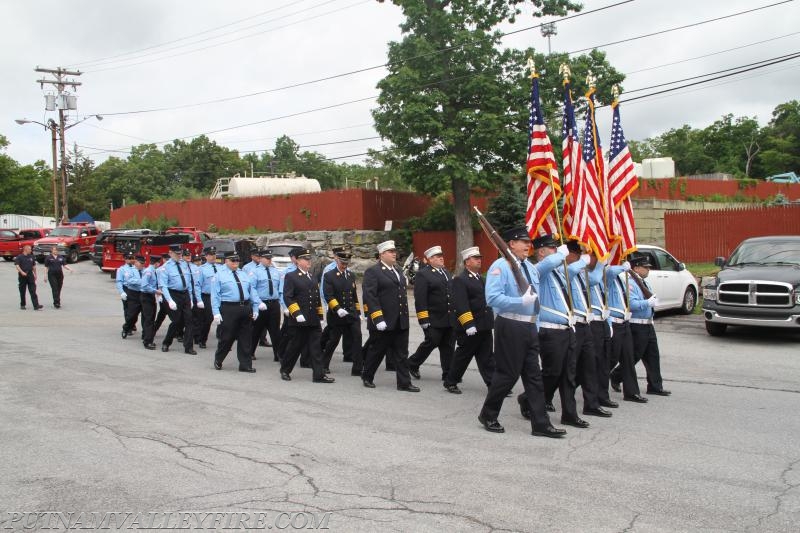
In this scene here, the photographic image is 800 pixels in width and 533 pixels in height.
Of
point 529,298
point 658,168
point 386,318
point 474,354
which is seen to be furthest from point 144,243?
point 658,168

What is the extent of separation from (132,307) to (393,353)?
23.3 ft

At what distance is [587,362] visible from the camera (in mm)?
7781

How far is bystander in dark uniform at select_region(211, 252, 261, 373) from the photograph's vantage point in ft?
35.6

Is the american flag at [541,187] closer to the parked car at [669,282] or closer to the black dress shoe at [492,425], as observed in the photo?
the black dress shoe at [492,425]

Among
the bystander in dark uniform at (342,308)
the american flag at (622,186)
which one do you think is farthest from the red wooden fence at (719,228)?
the bystander in dark uniform at (342,308)

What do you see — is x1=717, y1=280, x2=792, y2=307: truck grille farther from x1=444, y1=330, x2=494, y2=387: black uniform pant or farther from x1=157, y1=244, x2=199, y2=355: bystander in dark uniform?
x1=157, y1=244, x2=199, y2=355: bystander in dark uniform

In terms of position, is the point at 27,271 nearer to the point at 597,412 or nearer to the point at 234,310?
the point at 234,310

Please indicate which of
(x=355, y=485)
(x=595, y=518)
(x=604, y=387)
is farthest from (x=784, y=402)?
(x=355, y=485)

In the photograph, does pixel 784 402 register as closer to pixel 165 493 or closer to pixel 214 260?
pixel 165 493

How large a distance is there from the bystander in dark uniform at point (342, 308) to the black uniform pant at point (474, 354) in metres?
1.85

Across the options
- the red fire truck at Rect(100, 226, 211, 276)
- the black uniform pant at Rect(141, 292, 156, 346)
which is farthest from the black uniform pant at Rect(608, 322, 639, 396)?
the red fire truck at Rect(100, 226, 211, 276)

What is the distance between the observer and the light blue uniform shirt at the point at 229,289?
1092 centimetres

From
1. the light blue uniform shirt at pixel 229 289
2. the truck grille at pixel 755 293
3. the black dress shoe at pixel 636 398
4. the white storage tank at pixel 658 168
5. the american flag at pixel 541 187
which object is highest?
the white storage tank at pixel 658 168

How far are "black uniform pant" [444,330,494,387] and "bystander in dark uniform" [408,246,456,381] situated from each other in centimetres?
38
